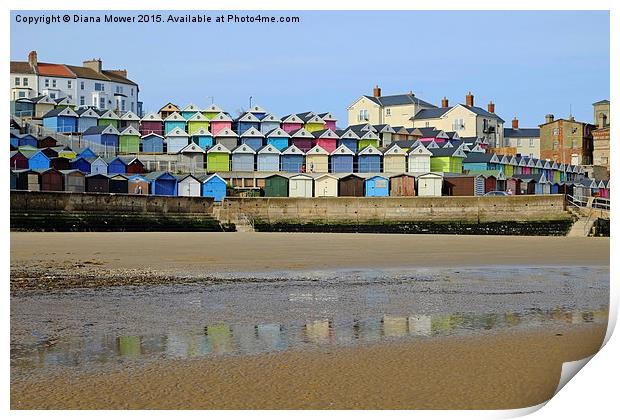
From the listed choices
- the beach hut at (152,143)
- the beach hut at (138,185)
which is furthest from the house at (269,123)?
the beach hut at (138,185)

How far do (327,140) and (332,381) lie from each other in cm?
3299

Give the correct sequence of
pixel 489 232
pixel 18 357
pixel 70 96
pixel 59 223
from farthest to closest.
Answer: pixel 70 96 → pixel 489 232 → pixel 59 223 → pixel 18 357

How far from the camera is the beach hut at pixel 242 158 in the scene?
33750 mm

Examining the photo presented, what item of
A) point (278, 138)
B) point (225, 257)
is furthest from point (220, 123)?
point (225, 257)

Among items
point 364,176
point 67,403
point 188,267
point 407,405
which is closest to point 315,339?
point 407,405

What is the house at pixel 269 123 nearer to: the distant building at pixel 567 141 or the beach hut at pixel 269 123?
the beach hut at pixel 269 123

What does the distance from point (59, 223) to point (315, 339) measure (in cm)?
1574

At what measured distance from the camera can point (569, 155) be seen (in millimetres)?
40219

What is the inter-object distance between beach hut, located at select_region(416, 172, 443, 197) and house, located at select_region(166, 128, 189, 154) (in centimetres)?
1155

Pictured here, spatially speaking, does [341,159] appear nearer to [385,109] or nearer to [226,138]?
[226,138]

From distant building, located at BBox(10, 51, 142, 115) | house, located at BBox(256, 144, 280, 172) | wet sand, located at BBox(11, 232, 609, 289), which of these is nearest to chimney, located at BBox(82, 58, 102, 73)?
distant building, located at BBox(10, 51, 142, 115)

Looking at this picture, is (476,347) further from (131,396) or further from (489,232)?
(489,232)

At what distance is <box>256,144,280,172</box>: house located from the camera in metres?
34.0

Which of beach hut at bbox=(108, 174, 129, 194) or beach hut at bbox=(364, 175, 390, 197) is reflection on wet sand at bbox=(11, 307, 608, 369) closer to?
beach hut at bbox=(108, 174, 129, 194)
